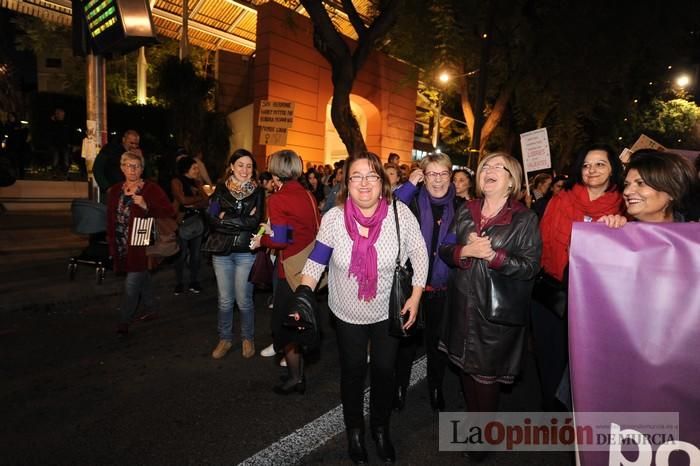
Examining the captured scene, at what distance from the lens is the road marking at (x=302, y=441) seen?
2.71m

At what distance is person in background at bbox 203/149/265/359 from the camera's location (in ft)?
13.1

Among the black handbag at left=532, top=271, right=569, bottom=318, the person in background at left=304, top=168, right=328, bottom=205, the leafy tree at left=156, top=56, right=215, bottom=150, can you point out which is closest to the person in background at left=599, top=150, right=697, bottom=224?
the black handbag at left=532, top=271, right=569, bottom=318

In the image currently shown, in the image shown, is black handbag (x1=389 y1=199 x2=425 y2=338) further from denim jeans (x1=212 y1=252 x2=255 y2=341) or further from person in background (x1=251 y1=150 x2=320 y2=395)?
denim jeans (x1=212 y1=252 x2=255 y2=341)

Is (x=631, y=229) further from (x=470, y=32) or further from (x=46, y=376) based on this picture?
(x=470, y=32)

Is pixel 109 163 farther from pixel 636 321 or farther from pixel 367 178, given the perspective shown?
pixel 636 321

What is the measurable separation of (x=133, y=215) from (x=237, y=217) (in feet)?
4.61

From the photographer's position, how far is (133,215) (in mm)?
4613

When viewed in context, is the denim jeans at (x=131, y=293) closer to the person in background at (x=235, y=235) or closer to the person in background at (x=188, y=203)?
the person in background at (x=235, y=235)

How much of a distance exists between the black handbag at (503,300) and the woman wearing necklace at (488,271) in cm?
2

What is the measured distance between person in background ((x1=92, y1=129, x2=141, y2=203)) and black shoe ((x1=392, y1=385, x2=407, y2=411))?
518cm

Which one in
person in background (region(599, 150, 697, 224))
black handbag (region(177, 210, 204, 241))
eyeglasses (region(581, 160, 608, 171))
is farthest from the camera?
black handbag (region(177, 210, 204, 241))

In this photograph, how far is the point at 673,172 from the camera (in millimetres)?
2334

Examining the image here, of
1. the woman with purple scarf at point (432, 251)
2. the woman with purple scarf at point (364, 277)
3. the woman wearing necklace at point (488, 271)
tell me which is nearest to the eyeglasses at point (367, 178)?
the woman with purple scarf at point (364, 277)

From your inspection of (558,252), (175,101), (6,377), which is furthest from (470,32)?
(6,377)
